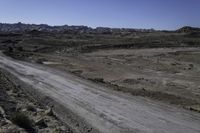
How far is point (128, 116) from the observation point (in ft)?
64.4

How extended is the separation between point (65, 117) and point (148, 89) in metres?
12.6

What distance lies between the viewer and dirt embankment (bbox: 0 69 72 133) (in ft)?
52.0

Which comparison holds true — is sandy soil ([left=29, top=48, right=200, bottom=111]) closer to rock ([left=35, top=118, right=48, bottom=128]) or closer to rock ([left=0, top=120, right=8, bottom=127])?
rock ([left=35, top=118, right=48, bottom=128])

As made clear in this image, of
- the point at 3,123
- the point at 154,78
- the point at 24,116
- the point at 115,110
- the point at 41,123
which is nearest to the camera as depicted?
the point at 3,123

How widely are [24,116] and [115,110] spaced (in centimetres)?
592

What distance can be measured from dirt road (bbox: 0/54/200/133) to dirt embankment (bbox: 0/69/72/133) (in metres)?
1.58

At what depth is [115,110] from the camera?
69.7 feet

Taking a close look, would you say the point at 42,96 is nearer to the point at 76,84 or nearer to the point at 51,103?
the point at 51,103

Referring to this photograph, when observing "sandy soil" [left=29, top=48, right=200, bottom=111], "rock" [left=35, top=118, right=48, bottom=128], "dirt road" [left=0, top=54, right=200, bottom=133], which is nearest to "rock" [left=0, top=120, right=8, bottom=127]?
"rock" [left=35, top=118, right=48, bottom=128]

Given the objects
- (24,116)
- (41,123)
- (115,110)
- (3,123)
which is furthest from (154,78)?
(3,123)

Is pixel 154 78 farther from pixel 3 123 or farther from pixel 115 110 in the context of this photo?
pixel 3 123

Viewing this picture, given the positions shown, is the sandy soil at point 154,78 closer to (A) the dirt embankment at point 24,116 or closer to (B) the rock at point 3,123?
(A) the dirt embankment at point 24,116

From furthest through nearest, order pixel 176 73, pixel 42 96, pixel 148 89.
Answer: pixel 176 73, pixel 148 89, pixel 42 96

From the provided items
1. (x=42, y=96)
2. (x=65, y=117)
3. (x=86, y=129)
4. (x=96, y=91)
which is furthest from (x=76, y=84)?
(x=86, y=129)
